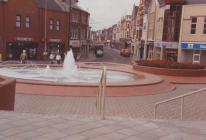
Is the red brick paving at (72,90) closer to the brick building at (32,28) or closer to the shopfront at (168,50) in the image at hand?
the brick building at (32,28)

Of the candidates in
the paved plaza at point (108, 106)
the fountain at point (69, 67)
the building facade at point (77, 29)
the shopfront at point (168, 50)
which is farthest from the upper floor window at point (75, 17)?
the paved plaza at point (108, 106)

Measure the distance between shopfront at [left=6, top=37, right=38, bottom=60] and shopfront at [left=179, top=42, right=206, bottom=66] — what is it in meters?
21.7

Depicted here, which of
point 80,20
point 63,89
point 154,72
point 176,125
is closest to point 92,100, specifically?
point 63,89

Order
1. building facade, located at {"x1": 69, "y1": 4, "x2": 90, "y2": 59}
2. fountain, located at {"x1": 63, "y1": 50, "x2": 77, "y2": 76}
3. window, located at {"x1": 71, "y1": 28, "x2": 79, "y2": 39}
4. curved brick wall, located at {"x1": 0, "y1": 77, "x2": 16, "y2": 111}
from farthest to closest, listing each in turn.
→ window, located at {"x1": 71, "y1": 28, "x2": 79, "y2": 39}, building facade, located at {"x1": 69, "y1": 4, "x2": 90, "y2": 59}, fountain, located at {"x1": 63, "y1": 50, "x2": 77, "y2": 76}, curved brick wall, located at {"x1": 0, "y1": 77, "x2": 16, "y2": 111}

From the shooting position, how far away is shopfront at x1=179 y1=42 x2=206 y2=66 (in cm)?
4569

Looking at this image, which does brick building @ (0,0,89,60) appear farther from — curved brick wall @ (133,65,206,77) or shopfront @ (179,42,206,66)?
curved brick wall @ (133,65,206,77)

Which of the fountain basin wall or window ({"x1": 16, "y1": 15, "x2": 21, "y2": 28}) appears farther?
window ({"x1": 16, "y1": 15, "x2": 21, "y2": 28})

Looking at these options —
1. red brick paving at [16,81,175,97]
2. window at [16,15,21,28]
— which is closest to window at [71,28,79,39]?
window at [16,15,21,28]

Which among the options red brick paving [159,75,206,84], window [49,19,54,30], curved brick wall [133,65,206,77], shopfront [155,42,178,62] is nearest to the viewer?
red brick paving [159,75,206,84]

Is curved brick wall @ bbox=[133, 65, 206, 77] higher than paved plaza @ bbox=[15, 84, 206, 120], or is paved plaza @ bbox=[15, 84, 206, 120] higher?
curved brick wall @ bbox=[133, 65, 206, 77]

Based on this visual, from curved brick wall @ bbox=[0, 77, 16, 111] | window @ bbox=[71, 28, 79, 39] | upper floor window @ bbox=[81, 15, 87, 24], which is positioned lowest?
curved brick wall @ bbox=[0, 77, 16, 111]

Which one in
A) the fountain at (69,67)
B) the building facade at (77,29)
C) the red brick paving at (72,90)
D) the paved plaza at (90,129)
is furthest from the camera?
the building facade at (77,29)

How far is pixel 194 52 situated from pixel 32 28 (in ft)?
76.4

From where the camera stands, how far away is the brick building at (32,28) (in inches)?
1922
